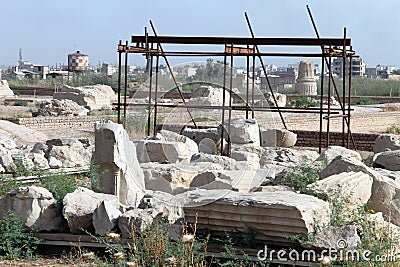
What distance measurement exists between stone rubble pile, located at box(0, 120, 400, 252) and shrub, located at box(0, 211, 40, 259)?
0.45 ft

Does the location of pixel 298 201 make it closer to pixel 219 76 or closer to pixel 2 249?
pixel 2 249

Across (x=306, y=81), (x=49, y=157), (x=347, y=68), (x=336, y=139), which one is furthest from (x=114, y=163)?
(x=347, y=68)

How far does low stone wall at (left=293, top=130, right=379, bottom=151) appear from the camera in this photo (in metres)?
19.2

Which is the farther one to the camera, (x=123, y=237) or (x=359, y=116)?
(x=359, y=116)

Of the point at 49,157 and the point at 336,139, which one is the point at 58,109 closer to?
the point at 336,139

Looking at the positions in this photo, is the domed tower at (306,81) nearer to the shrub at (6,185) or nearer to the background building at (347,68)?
the background building at (347,68)

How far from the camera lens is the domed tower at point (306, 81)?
49281 millimetres

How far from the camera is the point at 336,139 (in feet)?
64.7

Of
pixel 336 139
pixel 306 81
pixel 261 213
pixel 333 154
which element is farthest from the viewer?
pixel 306 81

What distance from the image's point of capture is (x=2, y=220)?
7.80m

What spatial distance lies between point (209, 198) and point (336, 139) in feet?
41.2

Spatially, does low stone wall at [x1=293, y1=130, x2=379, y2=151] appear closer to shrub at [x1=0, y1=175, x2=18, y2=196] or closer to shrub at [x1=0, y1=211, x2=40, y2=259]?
shrub at [x1=0, y1=175, x2=18, y2=196]

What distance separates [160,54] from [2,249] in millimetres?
9240

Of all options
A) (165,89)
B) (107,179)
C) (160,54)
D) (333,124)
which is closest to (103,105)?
(333,124)
